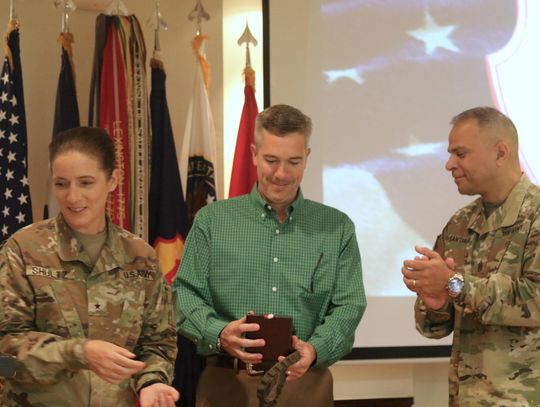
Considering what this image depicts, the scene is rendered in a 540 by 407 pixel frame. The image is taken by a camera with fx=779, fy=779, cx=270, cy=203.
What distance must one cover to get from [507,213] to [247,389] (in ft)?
3.50

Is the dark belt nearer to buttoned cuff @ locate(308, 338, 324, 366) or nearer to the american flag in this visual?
buttoned cuff @ locate(308, 338, 324, 366)

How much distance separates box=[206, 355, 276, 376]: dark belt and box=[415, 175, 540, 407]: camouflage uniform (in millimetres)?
569

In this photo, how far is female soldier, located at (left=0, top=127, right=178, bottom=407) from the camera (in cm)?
203

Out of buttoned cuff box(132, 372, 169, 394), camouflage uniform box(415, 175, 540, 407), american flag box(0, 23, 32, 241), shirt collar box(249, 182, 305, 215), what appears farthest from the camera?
american flag box(0, 23, 32, 241)

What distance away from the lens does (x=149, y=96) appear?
389 cm

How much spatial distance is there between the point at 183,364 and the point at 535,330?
184cm

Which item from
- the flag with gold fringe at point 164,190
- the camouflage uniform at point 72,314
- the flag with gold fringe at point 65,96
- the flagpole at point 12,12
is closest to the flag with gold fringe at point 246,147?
the flag with gold fringe at point 164,190

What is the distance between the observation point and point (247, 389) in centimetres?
270

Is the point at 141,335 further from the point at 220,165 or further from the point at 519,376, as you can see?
the point at 220,165

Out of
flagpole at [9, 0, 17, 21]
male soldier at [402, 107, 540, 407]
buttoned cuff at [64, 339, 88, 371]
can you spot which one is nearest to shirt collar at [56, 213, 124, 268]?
buttoned cuff at [64, 339, 88, 371]

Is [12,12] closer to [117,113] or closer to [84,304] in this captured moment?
[117,113]

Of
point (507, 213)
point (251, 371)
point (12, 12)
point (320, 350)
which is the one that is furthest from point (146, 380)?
point (12, 12)

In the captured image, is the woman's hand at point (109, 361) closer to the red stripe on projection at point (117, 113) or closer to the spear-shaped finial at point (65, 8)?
the red stripe on projection at point (117, 113)

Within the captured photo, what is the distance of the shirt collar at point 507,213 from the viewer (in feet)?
8.48
